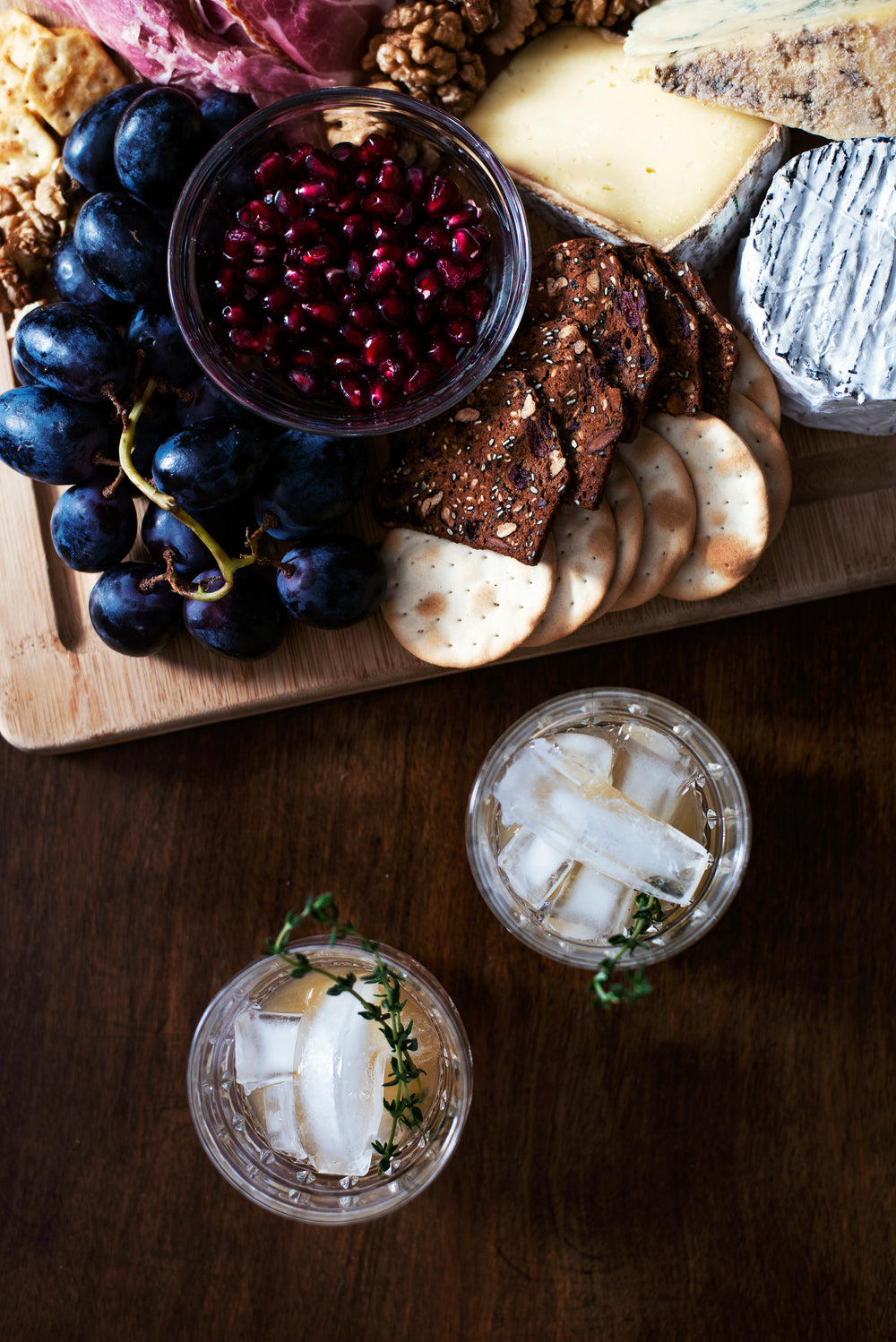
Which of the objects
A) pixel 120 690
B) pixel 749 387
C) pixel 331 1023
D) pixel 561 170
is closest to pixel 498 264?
pixel 561 170

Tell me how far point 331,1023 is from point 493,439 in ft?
2.07

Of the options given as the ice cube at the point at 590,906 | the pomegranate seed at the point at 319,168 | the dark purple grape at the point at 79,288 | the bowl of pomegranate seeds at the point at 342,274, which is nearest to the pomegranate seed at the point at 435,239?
the bowl of pomegranate seeds at the point at 342,274

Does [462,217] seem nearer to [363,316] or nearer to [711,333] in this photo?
[363,316]

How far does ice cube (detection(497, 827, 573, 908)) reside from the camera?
1.00m

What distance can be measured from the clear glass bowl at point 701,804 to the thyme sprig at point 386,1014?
0.50 ft

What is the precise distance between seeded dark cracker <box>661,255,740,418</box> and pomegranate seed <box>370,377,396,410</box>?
1.04 feet

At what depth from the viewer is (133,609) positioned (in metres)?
0.95

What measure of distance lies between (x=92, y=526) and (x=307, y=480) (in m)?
0.23

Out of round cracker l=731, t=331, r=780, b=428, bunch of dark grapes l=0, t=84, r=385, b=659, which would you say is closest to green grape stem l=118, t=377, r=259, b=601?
bunch of dark grapes l=0, t=84, r=385, b=659

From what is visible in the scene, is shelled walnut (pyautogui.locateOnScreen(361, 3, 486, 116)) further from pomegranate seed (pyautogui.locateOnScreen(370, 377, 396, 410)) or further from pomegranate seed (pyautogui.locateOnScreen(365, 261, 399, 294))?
pomegranate seed (pyautogui.locateOnScreen(370, 377, 396, 410))

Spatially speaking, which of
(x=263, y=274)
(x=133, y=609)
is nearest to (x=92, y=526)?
(x=133, y=609)

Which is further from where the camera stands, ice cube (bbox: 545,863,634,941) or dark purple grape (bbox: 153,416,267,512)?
ice cube (bbox: 545,863,634,941)

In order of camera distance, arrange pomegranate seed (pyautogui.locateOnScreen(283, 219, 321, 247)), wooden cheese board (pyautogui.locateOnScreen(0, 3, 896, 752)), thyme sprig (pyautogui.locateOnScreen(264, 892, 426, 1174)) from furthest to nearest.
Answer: wooden cheese board (pyautogui.locateOnScreen(0, 3, 896, 752)), pomegranate seed (pyautogui.locateOnScreen(283, 219, 321, 247)), thyme sprig (pyautogui.locateOnScreen(264, 892, 426, 1174))

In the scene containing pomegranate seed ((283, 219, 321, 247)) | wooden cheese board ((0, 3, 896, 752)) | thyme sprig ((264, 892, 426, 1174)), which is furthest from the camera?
wooden cheese board ((0, 3, 896, 752))
